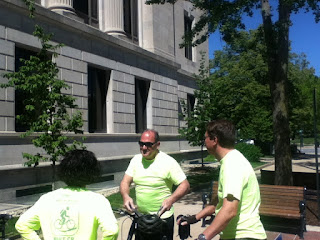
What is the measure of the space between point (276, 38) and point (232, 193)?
29.8ft

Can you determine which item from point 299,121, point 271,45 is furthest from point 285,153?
point 299,121

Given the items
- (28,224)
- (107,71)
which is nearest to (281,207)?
(28,224)

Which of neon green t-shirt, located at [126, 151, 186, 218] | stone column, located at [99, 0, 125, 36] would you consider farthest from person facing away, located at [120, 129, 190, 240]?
stone column, located at [99, 0, 125, 36]

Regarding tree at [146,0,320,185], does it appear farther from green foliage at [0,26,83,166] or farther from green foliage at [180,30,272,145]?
green foliage at [0,26,83,166]

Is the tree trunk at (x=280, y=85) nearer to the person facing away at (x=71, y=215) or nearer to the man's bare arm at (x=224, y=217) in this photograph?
A: the man's bare arm at (x=224, y=217)

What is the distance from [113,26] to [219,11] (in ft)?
32.2

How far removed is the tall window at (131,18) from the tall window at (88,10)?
2.77 meters

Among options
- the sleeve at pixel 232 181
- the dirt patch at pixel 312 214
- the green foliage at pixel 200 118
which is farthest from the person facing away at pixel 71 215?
the green foliage at pixel 200 118

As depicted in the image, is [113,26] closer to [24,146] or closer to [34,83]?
[24,146]

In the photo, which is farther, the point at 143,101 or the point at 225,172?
the point at 143,101

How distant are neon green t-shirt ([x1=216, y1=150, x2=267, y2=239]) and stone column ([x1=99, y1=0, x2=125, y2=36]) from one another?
16790 mm

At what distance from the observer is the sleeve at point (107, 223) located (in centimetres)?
250

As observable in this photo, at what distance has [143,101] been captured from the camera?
851 inches

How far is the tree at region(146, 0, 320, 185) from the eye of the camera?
10125 millimetres
